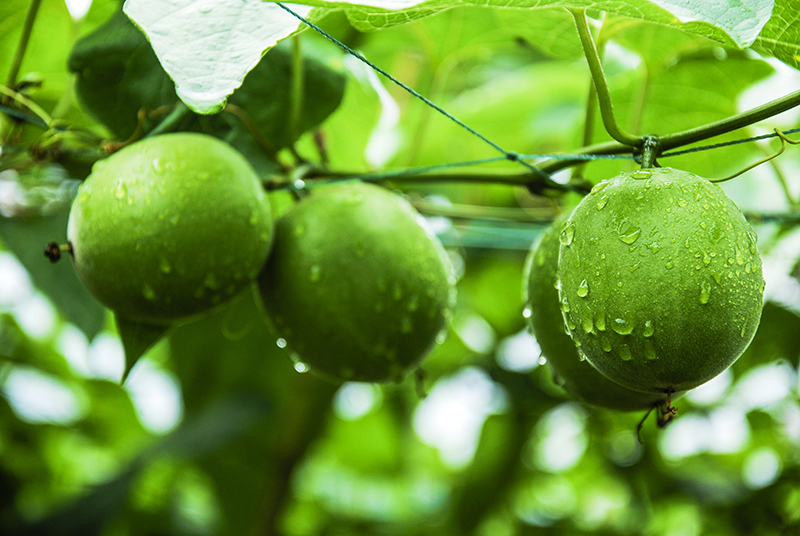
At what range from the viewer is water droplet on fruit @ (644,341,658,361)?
1.70ft

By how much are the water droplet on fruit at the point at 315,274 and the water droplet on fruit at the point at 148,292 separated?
0.16m

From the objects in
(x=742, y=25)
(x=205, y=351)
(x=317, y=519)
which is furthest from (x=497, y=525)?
(x=742, y=25)

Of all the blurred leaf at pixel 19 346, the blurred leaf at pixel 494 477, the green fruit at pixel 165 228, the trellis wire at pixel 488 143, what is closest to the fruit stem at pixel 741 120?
the trellis wire at pixel 488 143

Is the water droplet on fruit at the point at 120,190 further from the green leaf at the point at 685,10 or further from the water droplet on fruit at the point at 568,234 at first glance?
the water droplet on fruit at the point at 568,234

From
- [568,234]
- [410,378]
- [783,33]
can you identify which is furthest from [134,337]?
[410,378]

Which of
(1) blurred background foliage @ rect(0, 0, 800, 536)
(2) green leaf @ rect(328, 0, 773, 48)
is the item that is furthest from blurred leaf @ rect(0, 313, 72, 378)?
(2) green leaf @ rect(328, 0, 773, 48)

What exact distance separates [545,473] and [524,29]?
1.10 metres

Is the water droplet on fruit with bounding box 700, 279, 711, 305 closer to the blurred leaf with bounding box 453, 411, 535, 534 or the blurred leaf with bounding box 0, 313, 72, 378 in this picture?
the blurred leaf with bounding box 453, 411, 535, 534

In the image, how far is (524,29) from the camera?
0.98 metres

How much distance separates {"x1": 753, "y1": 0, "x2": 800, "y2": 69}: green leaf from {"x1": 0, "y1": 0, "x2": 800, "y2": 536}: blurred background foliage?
0.80ft

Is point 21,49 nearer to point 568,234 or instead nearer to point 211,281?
point 211,281

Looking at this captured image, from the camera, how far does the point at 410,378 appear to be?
1630 millimetres

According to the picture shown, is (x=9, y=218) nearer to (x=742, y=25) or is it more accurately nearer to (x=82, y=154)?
(x=82, y=154)

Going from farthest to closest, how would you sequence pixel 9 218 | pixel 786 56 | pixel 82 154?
1. pixel 9 218
2. pixel 82 154
3. pixel 786 56
